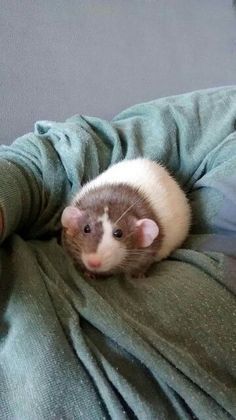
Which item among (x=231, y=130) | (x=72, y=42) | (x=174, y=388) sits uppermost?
(x=72, y=42)

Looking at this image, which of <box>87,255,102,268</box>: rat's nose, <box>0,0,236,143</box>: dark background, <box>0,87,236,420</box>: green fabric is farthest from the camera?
<box>0,0,236,143</box>: dark background

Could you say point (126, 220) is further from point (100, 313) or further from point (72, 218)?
point (100, 313)

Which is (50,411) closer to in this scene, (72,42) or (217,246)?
(217,246)

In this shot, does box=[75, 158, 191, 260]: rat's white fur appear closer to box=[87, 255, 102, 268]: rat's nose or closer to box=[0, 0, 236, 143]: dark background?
box=[87, 255, 102, 268]: rat's nose

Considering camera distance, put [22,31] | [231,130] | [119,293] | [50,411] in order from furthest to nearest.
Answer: [22,31] < [231,130] < [119,293] < [50,411]

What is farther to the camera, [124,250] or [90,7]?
[90,7]

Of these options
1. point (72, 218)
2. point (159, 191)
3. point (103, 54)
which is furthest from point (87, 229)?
point (103, 54)

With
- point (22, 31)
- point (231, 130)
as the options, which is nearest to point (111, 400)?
point (231, 130)

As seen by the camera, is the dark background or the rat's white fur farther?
the dark background

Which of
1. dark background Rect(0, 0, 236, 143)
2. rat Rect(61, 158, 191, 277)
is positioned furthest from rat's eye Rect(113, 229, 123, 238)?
dark background Rect(0, 0, 236, 143)
